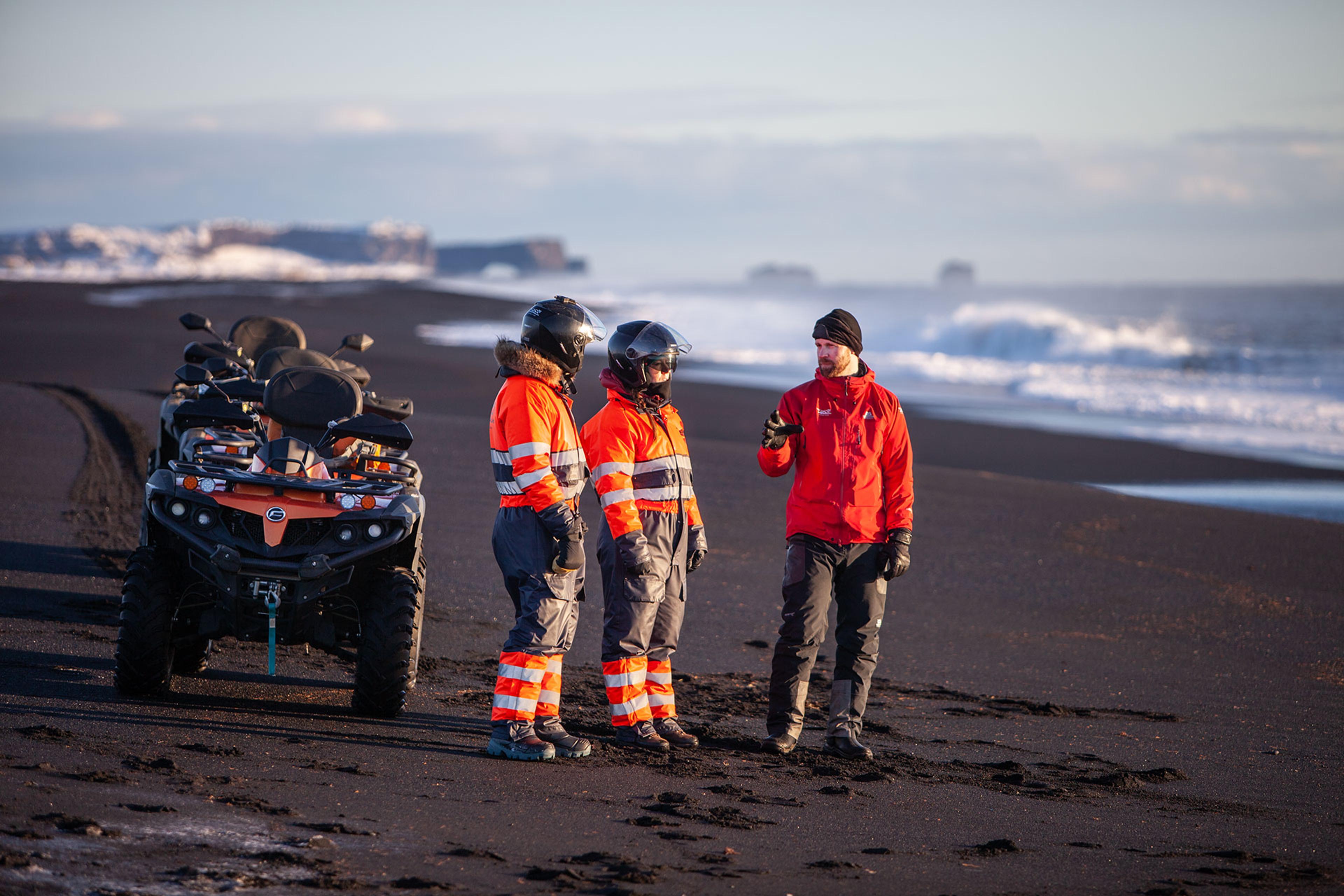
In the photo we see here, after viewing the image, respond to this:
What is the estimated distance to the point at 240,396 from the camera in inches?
332

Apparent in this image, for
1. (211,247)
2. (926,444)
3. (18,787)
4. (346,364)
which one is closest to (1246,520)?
(926,444)

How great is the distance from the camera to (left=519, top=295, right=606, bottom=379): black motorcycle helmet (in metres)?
5.95

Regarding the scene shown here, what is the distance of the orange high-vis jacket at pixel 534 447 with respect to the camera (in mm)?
5668

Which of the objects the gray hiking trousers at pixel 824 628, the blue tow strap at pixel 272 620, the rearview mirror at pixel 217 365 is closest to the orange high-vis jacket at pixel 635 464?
the gray hiking trousers at pixel 824 628

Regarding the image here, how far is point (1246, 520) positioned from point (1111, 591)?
3698 mm

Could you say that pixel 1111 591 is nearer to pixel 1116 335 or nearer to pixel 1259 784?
pixel 1259 784

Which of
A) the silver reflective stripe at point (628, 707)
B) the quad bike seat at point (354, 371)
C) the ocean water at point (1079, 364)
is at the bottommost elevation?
the silver reflective stripe at point (628, 707)

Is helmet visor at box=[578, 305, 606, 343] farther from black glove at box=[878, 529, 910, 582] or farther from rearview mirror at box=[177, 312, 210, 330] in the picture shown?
rearview mirror at box=[177, 312, 210, 330]

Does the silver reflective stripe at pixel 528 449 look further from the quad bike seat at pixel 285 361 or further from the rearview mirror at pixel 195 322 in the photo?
the rearview mirror at pixel 195 322

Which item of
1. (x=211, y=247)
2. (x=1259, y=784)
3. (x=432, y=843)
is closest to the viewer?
(x=432, y=843)

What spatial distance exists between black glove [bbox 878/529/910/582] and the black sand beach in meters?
0.90

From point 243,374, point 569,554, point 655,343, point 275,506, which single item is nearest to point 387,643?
point 275,506

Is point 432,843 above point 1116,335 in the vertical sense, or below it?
below

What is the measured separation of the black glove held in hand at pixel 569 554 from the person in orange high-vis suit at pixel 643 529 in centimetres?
32
